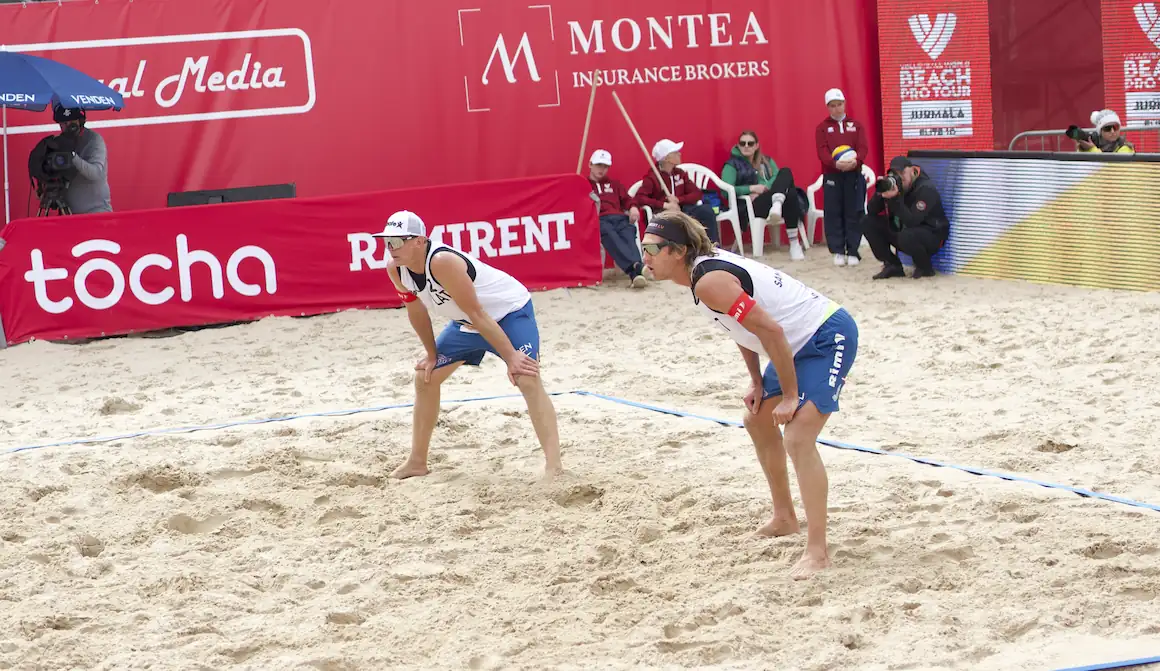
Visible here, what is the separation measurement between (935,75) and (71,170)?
873 centimetres

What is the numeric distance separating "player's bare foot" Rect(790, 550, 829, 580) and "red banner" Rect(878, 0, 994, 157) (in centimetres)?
994

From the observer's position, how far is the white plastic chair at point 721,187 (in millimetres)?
13281

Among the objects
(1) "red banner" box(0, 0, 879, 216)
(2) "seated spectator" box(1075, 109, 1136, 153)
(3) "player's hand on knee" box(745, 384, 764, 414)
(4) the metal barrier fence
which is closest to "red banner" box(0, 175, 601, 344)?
(1) "red banner" box(0, 0, 879, 216)

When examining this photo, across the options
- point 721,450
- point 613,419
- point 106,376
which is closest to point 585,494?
point 721,450

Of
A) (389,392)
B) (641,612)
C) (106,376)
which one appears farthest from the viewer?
(106,376)

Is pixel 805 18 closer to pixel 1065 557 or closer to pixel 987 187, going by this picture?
pixel 987 187

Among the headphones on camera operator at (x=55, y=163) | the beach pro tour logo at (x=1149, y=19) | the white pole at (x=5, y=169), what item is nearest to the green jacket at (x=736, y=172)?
the beach pro tour logo at (x=1149, y=19)

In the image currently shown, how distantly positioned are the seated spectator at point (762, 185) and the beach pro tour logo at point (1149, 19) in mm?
4782

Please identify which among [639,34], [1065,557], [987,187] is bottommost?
[1065,557]

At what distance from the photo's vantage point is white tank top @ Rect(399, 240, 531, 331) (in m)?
6.18

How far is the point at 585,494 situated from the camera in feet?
20.3

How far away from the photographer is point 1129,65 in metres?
14.7

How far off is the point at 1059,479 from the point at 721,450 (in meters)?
1.66

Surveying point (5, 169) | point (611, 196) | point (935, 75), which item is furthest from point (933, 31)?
point (5, 169)
